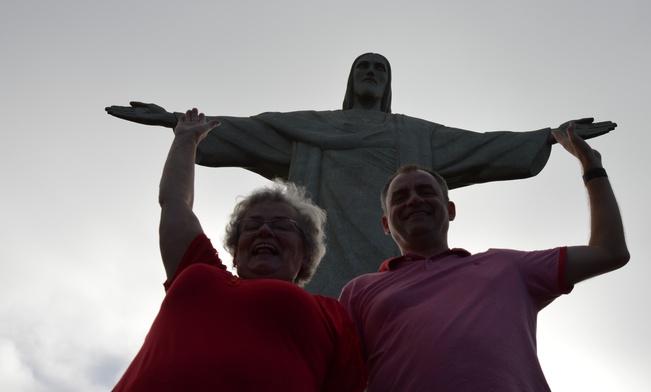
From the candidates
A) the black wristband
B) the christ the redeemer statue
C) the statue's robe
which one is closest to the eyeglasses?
the black wristband

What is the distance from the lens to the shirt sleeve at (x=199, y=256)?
2.93 m

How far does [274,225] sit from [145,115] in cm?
350

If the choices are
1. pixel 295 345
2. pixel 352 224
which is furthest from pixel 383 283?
pixel 352 224

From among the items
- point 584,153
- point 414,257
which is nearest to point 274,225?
point 414,257

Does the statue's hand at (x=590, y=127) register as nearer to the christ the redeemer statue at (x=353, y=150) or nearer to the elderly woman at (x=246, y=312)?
the christ the redeemer statue at (x=353, y=150)

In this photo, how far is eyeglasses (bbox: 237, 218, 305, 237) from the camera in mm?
3107

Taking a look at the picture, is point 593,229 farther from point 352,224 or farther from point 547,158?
point 547,158

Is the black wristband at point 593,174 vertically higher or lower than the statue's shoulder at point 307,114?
lower

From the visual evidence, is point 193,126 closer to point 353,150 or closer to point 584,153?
point 584,153

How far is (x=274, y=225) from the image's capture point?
313 cm

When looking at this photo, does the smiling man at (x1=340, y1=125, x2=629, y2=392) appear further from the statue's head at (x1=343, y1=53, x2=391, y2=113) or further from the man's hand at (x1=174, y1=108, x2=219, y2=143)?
the statue's head at (x1=343, y1=53, x2=391, y2=113)

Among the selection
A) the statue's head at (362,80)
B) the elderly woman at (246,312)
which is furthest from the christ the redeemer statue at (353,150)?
the elderly woman at (246,312)

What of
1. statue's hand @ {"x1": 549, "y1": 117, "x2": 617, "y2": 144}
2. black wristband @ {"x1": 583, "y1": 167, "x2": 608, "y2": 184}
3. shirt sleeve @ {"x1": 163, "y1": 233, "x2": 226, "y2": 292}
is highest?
statue's hand @ {"x1": 549, "y1": 117, "x2": 617, "y2": 144}

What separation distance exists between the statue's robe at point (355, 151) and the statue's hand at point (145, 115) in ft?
1.55
